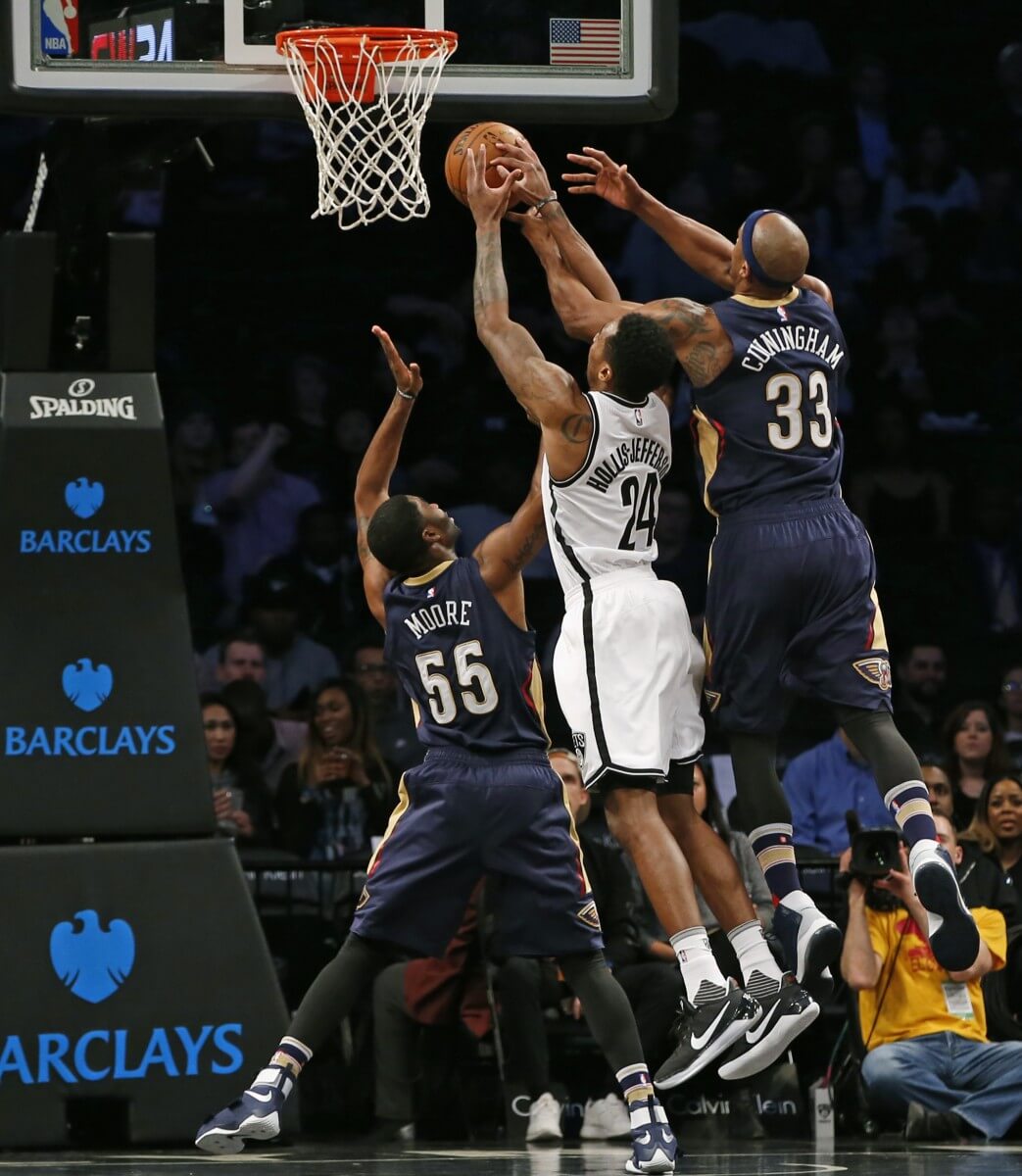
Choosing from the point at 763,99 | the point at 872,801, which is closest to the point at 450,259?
the point at 763,99

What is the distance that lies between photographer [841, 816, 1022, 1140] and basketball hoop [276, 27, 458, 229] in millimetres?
3568

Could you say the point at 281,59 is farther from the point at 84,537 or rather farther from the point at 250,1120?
the point at 250,1120

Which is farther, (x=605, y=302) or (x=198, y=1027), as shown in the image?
(x=198, y=1027)

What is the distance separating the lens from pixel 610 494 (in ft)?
24.4

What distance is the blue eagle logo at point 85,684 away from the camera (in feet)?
30.0

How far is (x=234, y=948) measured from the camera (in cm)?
909

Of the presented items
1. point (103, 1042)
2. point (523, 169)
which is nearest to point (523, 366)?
point (523, 169)

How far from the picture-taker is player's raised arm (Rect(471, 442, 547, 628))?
7742 millimetres

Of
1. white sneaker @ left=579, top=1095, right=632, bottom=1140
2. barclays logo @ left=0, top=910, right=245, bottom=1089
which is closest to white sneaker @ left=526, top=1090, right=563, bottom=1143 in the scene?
white sneaker @ left=579, top=1095, right=632, bottom=1140

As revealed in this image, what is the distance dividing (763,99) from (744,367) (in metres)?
7.58

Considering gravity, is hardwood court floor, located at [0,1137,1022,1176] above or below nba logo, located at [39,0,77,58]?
below

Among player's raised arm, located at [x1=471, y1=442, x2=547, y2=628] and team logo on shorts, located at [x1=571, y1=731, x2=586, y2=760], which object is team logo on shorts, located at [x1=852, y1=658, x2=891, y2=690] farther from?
player's raised arm, located at [x1=471, y1=442, x2=547, y2=628]

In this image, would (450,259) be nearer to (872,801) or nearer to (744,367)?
(872,801)

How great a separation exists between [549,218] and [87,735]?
3003mm
